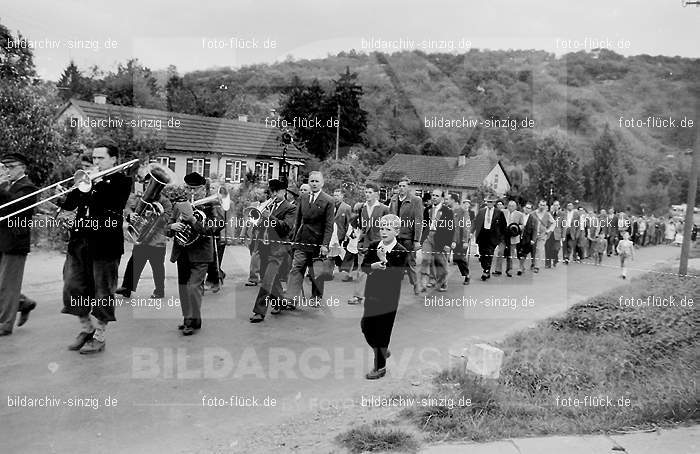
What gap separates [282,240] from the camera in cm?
802

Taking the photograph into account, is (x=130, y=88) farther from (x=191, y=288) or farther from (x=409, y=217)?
(x=191, y=288)

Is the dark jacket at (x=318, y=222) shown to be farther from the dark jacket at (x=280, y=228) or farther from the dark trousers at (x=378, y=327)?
the dark trousers at (x=378, y=327)

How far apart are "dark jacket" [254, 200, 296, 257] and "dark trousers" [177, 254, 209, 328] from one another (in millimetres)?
1095

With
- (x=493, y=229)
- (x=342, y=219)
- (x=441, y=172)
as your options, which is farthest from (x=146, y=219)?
(x=441, y=172)

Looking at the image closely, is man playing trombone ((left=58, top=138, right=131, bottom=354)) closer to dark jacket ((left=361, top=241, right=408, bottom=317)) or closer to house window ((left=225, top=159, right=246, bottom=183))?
dark jacket ((left=361, top=241, right=408, bottom=317))

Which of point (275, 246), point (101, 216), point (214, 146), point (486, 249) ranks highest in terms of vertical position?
point (214, 146)

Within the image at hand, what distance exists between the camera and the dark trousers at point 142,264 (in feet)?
28.5

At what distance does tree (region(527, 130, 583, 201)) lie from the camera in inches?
1871

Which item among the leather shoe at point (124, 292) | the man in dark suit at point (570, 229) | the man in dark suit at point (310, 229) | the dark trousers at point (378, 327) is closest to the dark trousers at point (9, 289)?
the leather shoe at point (124, 292)

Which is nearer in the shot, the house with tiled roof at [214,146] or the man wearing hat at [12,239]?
the man wearing hat at [12,239]

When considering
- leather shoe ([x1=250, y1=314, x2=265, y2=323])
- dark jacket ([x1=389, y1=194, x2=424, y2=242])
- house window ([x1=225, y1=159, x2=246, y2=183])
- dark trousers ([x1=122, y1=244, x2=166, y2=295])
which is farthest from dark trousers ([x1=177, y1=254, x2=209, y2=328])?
house window ([x1=225, y1=159, x2=246, y2=183])

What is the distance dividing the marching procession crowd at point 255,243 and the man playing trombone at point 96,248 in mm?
11

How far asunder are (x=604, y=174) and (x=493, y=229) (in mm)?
49253

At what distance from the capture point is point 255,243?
33.0 feet
